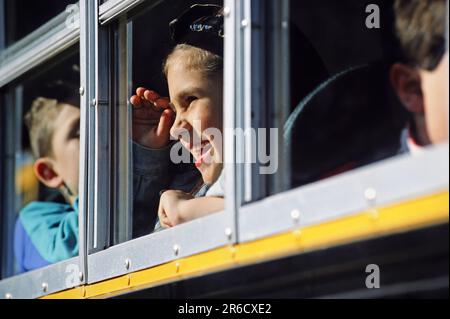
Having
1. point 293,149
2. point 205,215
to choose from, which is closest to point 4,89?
point 205,215

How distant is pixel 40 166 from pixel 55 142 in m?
0.14

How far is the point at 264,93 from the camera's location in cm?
257

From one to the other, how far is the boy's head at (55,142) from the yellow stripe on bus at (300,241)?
31.2 inches

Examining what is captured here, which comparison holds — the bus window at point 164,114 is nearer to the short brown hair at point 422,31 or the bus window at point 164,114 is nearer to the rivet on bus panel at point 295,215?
the rivet on bus panel at point 295,215

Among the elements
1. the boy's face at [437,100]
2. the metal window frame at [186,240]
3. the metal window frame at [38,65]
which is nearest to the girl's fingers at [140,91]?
the metal window frame at [38,65]

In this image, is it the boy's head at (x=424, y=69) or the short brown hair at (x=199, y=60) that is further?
the short brown hair at (x=199, y=60)

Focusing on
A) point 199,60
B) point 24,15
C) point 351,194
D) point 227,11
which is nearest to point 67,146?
point 24,15

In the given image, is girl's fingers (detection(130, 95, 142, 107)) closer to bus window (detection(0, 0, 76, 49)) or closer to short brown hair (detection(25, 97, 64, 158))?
bus window (detection(0, 0, 76, 49))

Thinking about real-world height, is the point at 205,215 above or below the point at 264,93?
below

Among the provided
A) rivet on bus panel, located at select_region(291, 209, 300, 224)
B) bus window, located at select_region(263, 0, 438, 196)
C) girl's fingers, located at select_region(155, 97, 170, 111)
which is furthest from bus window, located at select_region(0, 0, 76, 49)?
rivet on bus panel, located at select_region(291, 209, 300, 224)

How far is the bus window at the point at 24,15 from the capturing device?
3.89m

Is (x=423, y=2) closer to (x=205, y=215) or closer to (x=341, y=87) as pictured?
(x=341, y=87)

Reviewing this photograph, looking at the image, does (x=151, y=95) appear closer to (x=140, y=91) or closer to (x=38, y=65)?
(x=140, y=91)
